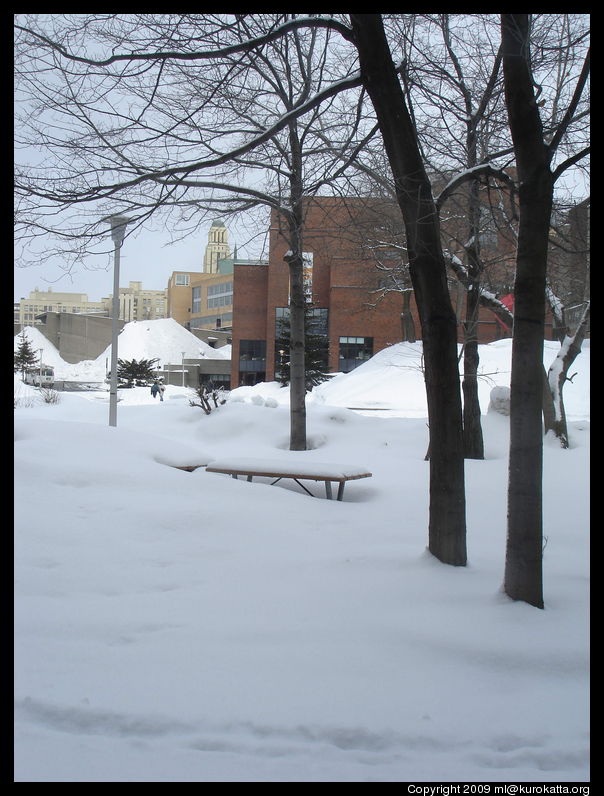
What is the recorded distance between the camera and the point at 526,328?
15.0ft

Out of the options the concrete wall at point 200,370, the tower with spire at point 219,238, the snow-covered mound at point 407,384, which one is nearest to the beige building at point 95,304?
the concrete wall at point 200,370

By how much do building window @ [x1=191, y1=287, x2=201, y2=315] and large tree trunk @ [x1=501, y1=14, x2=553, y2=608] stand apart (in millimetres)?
112166

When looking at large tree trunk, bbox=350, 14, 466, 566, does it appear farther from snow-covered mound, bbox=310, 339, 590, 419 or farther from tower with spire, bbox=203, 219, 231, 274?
snow-covered mound, bbox=310, 339, 590, 419

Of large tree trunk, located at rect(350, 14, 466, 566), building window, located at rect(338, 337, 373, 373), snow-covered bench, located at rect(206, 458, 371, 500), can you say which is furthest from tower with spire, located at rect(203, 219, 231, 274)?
building window, located at rect(338, 337, 373, 373)

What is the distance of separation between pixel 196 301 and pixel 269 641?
378ft

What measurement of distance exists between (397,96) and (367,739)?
451 cm

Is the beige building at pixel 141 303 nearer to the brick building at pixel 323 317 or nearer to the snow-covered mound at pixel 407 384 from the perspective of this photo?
the brick building at pixel 323 317

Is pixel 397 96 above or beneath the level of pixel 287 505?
above

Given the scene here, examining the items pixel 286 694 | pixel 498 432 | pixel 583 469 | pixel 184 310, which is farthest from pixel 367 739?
pixel 184 310

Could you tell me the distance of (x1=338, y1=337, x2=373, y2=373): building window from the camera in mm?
48938

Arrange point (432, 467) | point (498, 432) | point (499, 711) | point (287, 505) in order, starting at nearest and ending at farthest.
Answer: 1. point (499, 711)
2. point (432, 467)
3. point (287, 505)
4. point (498, 432)

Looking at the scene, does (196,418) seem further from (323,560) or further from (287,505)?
(323,560)

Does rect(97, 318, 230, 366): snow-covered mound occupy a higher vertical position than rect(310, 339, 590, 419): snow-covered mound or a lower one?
higher

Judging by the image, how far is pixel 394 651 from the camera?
3.93 meters
